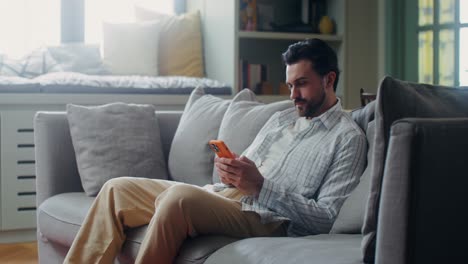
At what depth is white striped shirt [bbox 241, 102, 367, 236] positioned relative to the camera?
1926 millimetres

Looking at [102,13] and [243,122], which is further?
[102,13]

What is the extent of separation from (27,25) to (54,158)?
2013 mm

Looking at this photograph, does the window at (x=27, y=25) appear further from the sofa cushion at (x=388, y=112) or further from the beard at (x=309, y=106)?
the sofa cushion at (x=388, y=112)

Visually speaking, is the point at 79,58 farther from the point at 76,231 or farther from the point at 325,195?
the point at 325,195

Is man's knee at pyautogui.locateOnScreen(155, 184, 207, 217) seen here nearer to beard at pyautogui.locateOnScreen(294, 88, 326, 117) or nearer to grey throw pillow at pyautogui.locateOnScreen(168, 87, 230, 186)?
beard at pyautogui.locateOnScreen(294, 88, 326, 117)

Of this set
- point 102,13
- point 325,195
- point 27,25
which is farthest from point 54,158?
point 102,13

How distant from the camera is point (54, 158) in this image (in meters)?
2.80

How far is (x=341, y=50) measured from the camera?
4.61 m

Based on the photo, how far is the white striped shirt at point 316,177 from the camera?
1.93 metres

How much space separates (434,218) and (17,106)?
9.99 ft

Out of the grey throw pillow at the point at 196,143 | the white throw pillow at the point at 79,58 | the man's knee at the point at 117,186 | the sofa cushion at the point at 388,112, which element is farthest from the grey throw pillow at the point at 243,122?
the white throw pillow at the point at 79,58

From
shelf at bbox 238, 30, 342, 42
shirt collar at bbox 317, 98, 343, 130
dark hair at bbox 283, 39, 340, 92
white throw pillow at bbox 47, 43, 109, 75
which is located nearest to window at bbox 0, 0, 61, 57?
white throw pillow at bbox 47, 43, 109, 75

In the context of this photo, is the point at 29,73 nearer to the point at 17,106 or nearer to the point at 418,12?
the point at 17,106

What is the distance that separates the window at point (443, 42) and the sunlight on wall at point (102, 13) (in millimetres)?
1929
